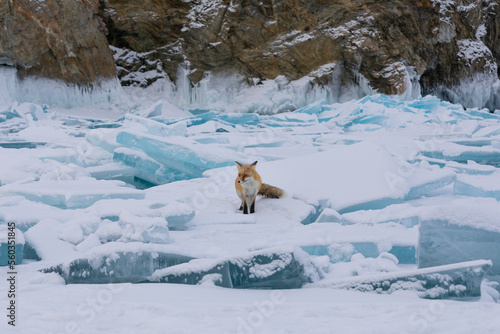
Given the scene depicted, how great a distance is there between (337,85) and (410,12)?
3644mm

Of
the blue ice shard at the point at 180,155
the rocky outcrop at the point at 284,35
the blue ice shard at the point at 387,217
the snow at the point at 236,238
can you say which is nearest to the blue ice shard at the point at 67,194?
the snow at the point at 236,238

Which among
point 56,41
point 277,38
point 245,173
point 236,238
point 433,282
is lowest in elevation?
point 236,238

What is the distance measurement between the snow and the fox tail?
0.19 feet

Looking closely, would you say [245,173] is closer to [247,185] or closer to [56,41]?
[247,185]

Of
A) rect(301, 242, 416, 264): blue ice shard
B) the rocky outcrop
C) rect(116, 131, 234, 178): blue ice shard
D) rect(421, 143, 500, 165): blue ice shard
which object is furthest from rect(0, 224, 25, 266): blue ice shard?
the rocky outcrop

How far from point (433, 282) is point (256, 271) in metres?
0.55

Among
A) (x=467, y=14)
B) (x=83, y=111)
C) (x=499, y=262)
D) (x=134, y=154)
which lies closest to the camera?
(x=499, y=262)

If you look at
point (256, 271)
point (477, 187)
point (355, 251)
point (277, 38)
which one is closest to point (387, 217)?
point (355, 251)

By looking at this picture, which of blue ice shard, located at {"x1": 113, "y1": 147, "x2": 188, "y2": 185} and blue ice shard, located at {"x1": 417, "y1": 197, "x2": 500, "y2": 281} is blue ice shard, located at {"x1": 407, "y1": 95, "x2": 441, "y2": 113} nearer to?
blue ice shard, located at {"x1": 113, "y1": 147, "x2": 188, "y2": 185}

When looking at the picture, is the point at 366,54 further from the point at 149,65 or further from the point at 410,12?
the point at 149,65

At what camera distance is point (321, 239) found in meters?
1.94

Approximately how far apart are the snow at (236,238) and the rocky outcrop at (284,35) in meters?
10.9

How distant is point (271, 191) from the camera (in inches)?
119

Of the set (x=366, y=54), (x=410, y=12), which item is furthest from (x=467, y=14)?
(x=366, y=54)
